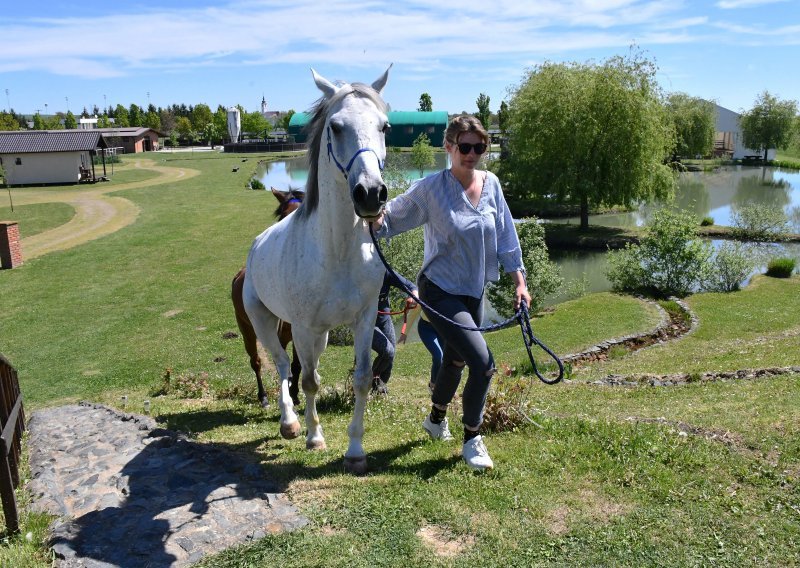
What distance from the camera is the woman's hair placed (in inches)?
183

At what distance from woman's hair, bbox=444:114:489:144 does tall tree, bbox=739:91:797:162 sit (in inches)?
3339

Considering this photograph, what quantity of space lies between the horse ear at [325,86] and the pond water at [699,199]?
7.92m

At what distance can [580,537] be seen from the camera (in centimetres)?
396

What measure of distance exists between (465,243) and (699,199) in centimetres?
5283

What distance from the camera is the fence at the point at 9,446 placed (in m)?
4.33

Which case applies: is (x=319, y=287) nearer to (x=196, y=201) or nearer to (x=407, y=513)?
(x=407, y=513)

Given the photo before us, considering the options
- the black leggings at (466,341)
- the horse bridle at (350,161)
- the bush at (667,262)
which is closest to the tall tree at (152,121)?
the bush at (667,262)

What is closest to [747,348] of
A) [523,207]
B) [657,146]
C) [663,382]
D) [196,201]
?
[663,382]

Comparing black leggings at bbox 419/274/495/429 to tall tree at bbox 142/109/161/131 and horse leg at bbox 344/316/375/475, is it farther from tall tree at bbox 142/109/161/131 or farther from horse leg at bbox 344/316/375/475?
tall tree at bbox 142/109/161/131

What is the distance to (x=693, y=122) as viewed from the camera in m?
69.3

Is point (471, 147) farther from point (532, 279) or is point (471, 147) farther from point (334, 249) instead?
point (532, 279)

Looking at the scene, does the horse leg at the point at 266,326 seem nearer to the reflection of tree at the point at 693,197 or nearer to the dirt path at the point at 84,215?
the dirt path at the point at 84,215

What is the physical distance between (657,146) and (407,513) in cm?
3627

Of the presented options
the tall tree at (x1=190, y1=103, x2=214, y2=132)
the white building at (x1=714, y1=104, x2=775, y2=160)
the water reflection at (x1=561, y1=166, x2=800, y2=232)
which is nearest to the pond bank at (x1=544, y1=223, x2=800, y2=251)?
the water reflection at (x1=561, y1=166, x2=800, y2=232)
